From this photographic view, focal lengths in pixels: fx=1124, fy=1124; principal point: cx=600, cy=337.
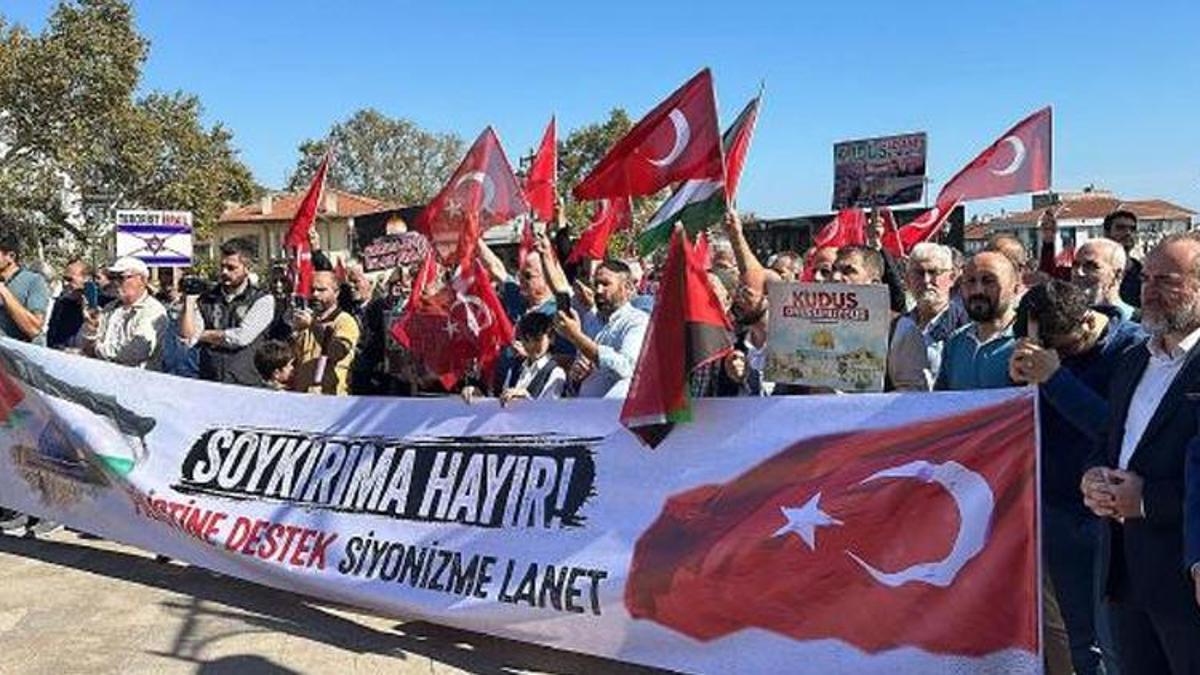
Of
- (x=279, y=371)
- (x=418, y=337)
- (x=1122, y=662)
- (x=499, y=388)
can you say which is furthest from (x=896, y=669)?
(x=279, y=371)

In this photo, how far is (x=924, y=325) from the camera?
17.4ft

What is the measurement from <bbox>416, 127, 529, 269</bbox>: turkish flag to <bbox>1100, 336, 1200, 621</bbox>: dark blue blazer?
4056 mm

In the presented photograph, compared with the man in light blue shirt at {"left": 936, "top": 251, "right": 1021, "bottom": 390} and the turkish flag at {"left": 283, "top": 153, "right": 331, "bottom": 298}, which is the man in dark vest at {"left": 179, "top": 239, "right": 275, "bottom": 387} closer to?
the turkish flag at {"left": 283, "top": 153, "right": 331, "bottom": 298}

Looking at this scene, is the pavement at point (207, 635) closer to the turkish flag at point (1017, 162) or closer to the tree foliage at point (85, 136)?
the turkish flag at point (1017, 162)

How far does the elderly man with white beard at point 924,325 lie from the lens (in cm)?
468

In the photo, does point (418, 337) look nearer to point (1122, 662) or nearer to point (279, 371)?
point (279, 371)

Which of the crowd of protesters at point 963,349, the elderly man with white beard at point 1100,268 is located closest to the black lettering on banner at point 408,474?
the crowd of protesters at point 963,349

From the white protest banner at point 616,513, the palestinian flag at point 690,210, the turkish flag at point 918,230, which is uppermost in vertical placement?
the turkish flag at point 918,230

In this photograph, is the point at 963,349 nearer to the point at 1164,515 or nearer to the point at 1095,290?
the point at 1095,290

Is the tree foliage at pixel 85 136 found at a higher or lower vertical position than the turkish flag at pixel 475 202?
higher

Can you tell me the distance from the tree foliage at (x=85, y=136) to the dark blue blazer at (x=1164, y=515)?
3873 cm

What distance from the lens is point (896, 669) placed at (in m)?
3.87

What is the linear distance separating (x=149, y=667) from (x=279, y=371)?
204 cm

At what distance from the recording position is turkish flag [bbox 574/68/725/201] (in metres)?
4.54
